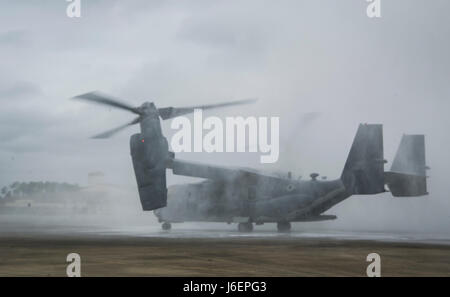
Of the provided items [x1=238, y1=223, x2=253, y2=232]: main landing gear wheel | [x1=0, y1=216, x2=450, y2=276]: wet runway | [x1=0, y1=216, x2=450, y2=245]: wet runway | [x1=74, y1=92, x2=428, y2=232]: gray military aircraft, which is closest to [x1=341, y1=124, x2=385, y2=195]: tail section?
[x1=74, y1=92, x2=428, y2=232]: gray military aircraft

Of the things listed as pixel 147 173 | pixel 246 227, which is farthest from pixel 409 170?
pixel 147 173

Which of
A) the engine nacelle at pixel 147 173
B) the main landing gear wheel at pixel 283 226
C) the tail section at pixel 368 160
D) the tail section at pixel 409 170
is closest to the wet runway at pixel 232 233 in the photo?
the main landing gear wheel at pixel 283 226

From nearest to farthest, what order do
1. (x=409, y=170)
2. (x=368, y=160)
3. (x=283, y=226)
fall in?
(x=368, y=160) < (x=409, y=170) < (x=283, y=226)

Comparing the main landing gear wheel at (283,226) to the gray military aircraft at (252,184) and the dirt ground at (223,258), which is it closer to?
the gray military aircraft at (252,184)

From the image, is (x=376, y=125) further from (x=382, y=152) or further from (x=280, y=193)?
(x=280, y=193)

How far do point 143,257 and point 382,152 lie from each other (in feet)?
64.7

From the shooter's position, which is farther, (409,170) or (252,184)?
(252,184)

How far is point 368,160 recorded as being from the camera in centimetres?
3622

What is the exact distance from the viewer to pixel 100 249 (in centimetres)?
2603

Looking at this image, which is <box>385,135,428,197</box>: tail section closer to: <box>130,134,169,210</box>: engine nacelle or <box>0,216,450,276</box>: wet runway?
<box>0,216,450,276</box>: wet runway

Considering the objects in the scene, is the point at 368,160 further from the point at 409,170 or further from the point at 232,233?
the point at 232,233

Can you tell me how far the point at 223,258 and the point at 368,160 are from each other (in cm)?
1710
